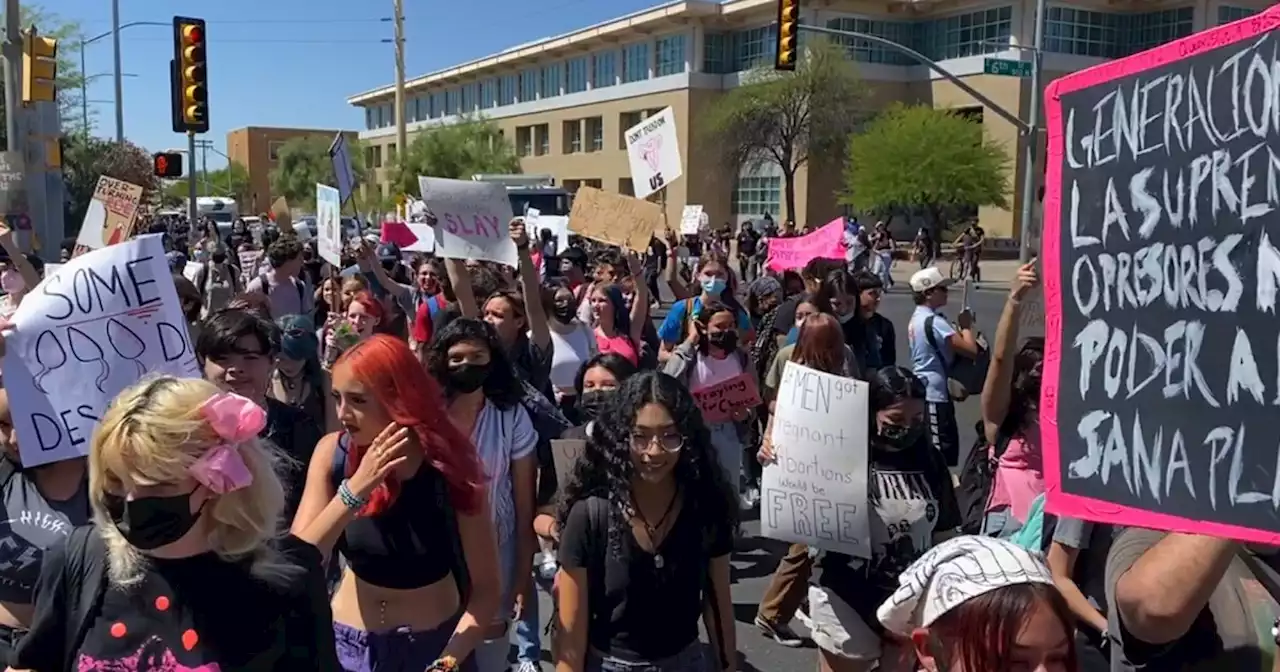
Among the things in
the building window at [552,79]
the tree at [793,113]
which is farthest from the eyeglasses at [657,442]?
the building window at [552,79]

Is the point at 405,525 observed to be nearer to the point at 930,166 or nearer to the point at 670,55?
the point at 930,166

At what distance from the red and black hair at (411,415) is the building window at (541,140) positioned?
6506 cm

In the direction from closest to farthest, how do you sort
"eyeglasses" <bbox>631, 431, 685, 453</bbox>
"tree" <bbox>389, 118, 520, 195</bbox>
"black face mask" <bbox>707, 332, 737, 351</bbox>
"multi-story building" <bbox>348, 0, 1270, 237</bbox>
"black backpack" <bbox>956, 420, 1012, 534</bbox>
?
1. "eyeglasses" <bbox>631, 431, 685, 453</bbox>
2. "black backpack" <bbox>956, 420, 1012, 534</bbox>
3. "black face mask" <bbox>707, 332, 737, 351</bbox>
4. "multi-story building" <bbox>348, 0, 1270, 237</bbox>
5. "tree" <bbox>389, 118, 520, 195</bbox>

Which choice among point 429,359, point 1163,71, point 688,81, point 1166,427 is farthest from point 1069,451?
point 688,81

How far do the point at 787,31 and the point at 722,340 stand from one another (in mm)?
12400

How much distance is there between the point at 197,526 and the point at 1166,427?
187 cm

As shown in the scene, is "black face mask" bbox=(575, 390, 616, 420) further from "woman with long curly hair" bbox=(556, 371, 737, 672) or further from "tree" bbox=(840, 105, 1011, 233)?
"tree" bbox=(840, 105, 1011, 233)

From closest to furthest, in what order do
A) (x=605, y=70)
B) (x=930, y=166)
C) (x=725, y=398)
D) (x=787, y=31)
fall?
(x=725, y=398)
(x=787, y=31)
(x=930, y=166)
(x=605, y=70)

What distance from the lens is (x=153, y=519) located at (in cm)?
208

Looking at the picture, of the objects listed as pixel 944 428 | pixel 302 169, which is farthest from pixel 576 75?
pixel 944 428

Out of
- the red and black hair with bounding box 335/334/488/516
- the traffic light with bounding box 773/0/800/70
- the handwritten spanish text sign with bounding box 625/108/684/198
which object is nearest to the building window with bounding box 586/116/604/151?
the traffic light with bounding box 773/0/800/70

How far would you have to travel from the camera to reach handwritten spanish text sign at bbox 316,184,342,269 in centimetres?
903

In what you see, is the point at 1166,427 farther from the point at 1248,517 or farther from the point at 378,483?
the point at 378,483

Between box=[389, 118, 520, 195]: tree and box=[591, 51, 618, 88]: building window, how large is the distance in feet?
25.0
